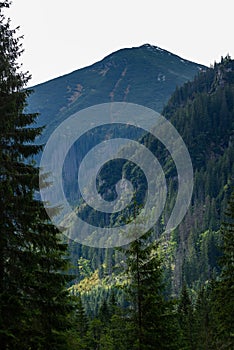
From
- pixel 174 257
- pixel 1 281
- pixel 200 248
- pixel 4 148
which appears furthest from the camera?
pixel 174 257

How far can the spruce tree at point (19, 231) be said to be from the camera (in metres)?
14.6

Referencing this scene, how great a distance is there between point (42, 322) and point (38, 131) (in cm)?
651

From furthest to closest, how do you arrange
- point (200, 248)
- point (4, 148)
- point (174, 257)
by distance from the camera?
point (174, 257), point (200, 248), point (4, 148)

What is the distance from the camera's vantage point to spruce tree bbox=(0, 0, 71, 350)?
14559mm

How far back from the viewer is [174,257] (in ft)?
632

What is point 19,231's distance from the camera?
1521 cm

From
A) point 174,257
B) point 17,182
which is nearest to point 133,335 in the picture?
point 17,182

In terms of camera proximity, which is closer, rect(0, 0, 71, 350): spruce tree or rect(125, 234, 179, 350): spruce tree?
rect(0, 0, 71, 350): spruce tree

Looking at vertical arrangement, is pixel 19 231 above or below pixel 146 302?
above

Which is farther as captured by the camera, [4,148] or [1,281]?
[4,148]

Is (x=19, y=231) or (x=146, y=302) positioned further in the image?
(x=146, y=302)

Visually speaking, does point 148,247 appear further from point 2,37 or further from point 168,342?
point 2,37

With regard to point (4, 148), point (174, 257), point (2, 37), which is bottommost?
point (4, 148)

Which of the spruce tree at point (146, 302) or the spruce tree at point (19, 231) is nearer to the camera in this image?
the spruce tree at point (19, 231)
